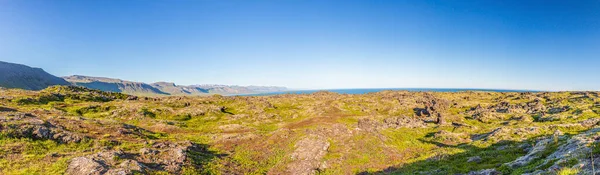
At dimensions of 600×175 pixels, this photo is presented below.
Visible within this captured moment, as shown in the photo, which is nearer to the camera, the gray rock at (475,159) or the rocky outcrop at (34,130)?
the gray rock at (475,159)

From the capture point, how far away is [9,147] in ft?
118

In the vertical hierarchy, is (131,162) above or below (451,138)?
above

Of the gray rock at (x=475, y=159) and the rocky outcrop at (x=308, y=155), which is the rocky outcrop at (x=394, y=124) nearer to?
the rocky outcrop at (x=308, y=155)

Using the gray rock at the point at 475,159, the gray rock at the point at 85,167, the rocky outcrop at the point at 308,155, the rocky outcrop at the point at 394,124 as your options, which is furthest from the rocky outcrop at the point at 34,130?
the rocky outcrop at the point at 394,124

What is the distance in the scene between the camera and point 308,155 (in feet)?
168

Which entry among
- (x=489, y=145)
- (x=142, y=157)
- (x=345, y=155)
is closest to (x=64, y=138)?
(x=142, y=157)

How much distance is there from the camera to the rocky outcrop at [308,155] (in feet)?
145

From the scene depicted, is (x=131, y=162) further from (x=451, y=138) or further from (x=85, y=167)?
(x=451, y=138)

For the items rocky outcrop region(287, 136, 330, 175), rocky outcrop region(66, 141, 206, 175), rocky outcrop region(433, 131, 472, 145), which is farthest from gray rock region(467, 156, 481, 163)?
rocky outcrop region(66, 141, 206, 175)

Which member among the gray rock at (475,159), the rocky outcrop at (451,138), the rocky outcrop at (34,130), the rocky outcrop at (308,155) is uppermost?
the rocky outcrop at (34,130)

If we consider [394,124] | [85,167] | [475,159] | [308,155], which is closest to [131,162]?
[85,167]

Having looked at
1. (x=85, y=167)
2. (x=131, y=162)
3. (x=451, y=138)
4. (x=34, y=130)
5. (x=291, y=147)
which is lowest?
(x=291, y=147)

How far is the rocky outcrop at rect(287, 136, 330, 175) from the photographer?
44.2m

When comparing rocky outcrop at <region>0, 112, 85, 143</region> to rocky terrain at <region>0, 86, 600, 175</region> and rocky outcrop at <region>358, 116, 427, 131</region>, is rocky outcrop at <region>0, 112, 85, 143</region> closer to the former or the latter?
rocky terrain at <region>0, 86, 600, 175</region>
